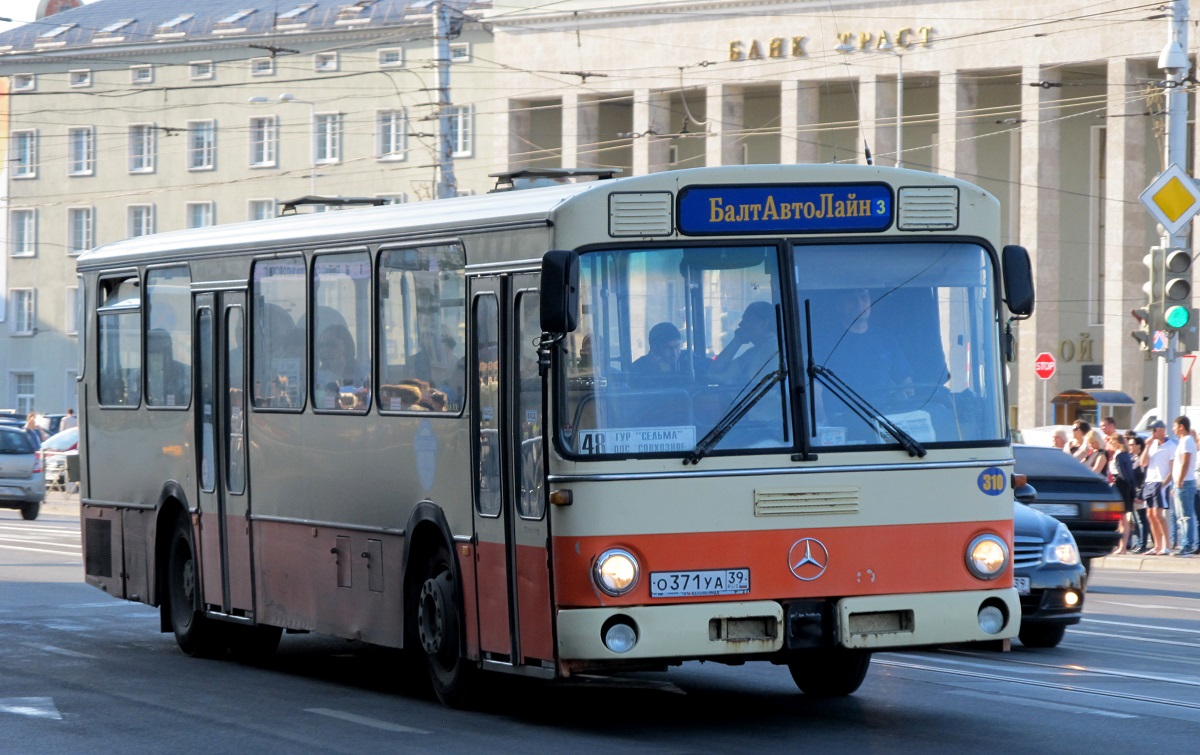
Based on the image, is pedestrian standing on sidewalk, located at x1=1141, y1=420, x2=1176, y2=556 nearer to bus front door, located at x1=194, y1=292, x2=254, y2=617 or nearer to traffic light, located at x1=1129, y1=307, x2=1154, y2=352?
traffic light, located at x1=1129, y1=307, x2=1154, y2=352

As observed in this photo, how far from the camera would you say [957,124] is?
208 feet

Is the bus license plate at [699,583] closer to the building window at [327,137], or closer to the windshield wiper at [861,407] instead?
the windshield wiper at [861,407]

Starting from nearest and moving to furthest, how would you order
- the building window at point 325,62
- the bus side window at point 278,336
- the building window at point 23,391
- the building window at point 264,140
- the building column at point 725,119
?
1. the bus side window at point 278,336
2. the building column at point 725,119
3. the building window at point 325,62
4. the building window at point 264,140
5. the building window at point 23,391

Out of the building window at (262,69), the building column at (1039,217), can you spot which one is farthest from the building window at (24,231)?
the building column at (1039,217)

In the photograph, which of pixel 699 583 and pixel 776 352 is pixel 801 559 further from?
pixel 776 352

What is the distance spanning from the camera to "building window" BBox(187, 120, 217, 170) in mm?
79062

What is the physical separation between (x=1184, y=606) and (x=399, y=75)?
191ft

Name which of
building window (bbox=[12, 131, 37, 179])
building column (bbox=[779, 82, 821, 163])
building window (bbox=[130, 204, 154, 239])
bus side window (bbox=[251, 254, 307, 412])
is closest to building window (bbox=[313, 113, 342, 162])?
building window (bbox=[130, 204, 154, 239])

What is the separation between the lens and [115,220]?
81.5m

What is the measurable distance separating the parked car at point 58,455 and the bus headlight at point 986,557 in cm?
3728

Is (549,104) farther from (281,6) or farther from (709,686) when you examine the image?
(709,686)

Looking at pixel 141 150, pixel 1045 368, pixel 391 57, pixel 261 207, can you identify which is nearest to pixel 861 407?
pixel 1045 368

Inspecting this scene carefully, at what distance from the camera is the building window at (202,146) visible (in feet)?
259

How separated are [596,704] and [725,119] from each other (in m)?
55.1
